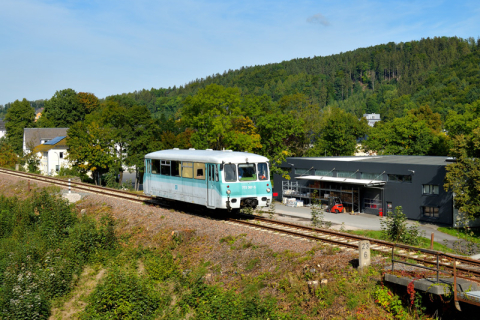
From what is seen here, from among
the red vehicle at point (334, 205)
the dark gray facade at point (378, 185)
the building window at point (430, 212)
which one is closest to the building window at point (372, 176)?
the dark gray facade at point (378, 185)

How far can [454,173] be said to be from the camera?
113 feet

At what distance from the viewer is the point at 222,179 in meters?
19.2

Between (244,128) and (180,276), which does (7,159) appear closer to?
(244,128)

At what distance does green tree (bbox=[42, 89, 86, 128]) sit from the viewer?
99.4 metres

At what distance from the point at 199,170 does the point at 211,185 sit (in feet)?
4.17

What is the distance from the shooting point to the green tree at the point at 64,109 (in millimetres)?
99375

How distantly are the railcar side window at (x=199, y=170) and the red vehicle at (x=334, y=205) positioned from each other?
25.8 metres

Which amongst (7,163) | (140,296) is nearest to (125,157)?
(7,163)

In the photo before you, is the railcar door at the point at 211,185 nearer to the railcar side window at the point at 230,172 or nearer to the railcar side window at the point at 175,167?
the railcar side window at the point at 230,172

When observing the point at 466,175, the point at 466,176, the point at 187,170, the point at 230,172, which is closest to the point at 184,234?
→ the point at 230,172

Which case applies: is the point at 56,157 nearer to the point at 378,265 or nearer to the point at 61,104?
the point at 61,104

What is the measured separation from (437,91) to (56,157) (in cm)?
11524

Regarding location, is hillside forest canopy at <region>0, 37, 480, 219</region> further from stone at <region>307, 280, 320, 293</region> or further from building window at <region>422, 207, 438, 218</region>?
stone at <region>307, 280, 320, 293</region>

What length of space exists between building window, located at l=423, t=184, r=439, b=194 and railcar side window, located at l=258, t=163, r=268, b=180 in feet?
80.4
